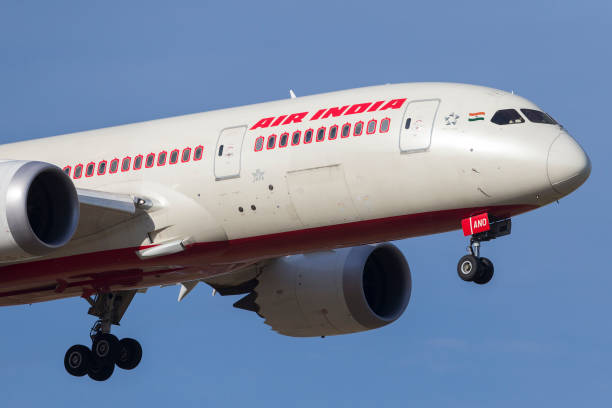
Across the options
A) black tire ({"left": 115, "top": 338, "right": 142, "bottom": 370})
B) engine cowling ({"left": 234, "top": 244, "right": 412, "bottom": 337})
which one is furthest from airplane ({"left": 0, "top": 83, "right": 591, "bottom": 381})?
engine cowling ({"left": 234, "top": 244, "right": 412, "bottom": 337})

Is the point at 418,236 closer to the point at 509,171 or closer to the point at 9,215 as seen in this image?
the point at 509,171

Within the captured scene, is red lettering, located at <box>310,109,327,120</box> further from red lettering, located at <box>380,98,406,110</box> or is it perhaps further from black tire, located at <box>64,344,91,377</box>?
black tire, located at <box>64,344,91,377</box>

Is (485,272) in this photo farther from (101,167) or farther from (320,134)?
(101,167)

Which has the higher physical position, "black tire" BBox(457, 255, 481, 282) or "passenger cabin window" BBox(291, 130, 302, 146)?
"passenger cabin window" BBox(291, 130, 302, 146)

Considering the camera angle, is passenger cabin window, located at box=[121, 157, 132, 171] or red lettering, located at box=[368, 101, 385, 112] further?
passenger cabin window, located at box=[121, 157, 132, 171]

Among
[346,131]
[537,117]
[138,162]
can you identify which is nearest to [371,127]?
[346,131]

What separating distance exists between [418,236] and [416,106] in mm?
3012

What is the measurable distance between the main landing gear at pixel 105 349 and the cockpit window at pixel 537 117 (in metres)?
13.0

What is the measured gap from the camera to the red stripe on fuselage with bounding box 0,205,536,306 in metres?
37.2

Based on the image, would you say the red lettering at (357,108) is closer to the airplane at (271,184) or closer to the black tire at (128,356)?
the airplane at (271,184)

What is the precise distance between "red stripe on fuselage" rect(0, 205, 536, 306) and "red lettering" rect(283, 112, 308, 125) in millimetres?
2542

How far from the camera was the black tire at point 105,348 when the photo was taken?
42875 mm

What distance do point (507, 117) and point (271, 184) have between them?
551cm

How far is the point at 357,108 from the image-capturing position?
37812 mm
